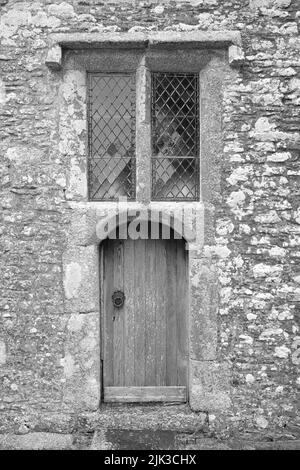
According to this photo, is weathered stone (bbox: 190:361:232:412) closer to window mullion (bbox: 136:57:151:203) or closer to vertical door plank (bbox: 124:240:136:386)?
vertical door plank (bbox: 124:240:136:386)

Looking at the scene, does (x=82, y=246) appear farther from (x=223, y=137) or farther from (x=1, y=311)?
(x=223, y=137)

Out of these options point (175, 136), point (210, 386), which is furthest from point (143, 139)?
point (210, 386)

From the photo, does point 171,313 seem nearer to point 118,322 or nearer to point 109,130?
point 118,322

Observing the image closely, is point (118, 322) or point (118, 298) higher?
point (118, 298)

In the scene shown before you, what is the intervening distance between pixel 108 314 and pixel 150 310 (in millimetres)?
396

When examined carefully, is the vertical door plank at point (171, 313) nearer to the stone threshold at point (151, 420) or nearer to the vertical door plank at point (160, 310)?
the vertical door plank at point (160, 310)

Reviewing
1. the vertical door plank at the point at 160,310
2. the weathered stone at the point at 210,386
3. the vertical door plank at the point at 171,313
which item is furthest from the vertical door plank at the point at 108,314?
the weathered stone at the point at 210,386

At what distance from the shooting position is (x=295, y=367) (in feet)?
11.8

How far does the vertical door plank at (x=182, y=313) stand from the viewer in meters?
3.93

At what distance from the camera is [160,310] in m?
3.93

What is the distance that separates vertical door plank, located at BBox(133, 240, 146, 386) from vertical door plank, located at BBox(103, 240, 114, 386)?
0.23 meters

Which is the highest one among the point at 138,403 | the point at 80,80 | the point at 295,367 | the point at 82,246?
the point at 80,80

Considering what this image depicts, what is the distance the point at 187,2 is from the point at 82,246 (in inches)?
91.0

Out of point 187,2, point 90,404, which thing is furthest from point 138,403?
point 187,2
